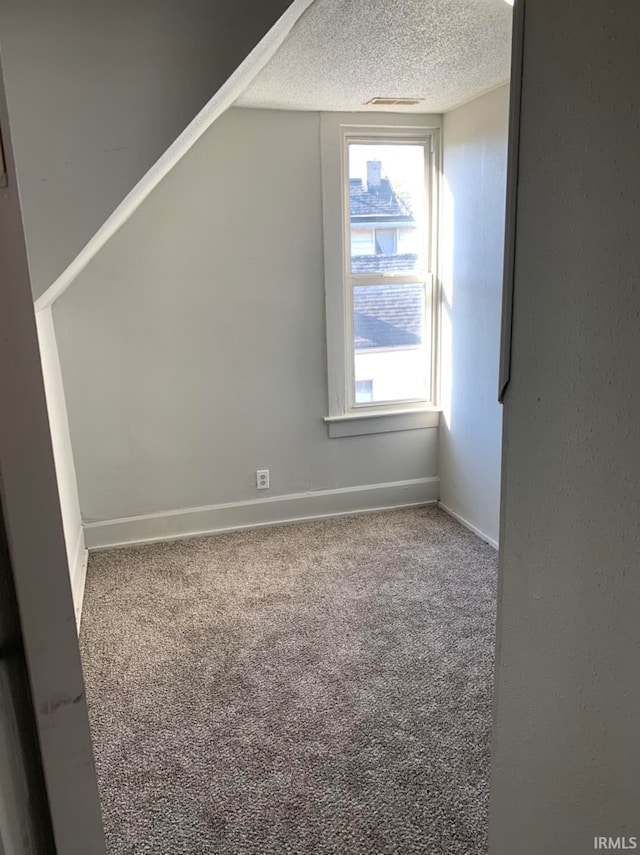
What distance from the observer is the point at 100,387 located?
3205 mm

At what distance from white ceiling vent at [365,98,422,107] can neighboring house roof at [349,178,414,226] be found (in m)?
0.38

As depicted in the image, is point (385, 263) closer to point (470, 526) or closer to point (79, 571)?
point (470, 526)

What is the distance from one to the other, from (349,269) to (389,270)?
242 millimetres

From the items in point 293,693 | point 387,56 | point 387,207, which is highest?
point 387,56

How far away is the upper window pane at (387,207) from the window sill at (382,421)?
31.8 inches

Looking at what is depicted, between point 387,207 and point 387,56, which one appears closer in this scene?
point 387,56

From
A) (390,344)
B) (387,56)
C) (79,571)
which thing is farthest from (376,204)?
(79,571)

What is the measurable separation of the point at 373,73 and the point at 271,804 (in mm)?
2652

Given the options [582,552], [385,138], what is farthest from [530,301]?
[385,138]

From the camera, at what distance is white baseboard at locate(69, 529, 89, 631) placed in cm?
272

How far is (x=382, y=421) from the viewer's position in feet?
12.0

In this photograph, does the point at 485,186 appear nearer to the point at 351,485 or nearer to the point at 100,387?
the point at 351,485
